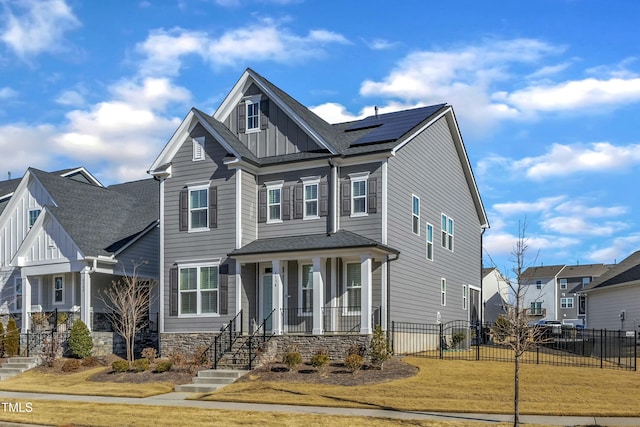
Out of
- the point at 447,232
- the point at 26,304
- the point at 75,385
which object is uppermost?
the point at 447,232

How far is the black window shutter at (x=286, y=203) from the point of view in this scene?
2770 centimetres

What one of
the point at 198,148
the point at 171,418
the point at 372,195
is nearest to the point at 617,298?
the point at 372,195

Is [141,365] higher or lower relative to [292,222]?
lower

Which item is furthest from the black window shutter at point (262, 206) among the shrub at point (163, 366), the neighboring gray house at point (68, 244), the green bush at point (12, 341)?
the green bush at point (12, 341)

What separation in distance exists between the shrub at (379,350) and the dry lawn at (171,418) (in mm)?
5540

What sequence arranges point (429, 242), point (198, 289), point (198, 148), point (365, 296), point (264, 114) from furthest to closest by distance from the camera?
point (429, 242), point (264, 114), point (198, 148), point (198, 289), point (365, 296)

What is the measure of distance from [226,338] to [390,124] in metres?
10.6

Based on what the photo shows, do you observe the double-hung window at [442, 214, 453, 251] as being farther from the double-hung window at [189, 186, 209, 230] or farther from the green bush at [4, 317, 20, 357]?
the green bush at [4, 317, 20, 357]

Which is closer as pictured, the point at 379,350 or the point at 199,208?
the point at 379,350

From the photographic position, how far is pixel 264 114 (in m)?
29.1

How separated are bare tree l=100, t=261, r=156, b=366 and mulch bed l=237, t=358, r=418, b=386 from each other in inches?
250

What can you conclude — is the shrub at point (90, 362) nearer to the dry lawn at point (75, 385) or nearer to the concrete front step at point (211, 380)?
the dry lawn at point (75, 385)

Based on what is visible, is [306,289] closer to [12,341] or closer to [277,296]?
[277,296]

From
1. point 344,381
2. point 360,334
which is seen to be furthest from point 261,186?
point 344,381
